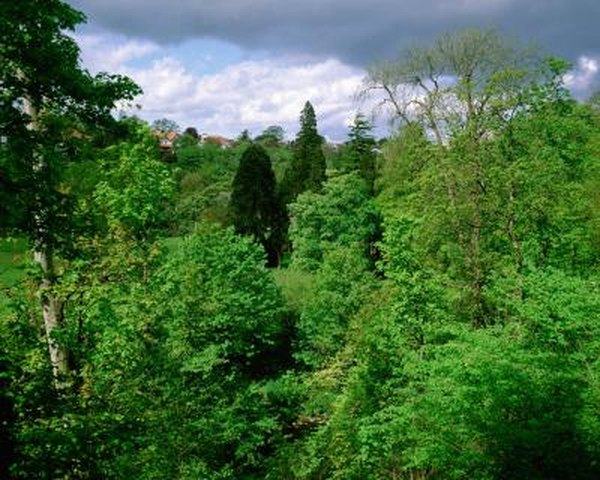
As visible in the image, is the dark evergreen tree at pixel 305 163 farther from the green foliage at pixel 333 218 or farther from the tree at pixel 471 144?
the tree at pixel 471 144

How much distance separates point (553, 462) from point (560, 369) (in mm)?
1848

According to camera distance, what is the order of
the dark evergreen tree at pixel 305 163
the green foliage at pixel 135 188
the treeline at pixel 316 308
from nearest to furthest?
the treeline at pixel 316 308 < the green foliage at pixel 135 188 < the dark evergreen tree at pixel 305 163

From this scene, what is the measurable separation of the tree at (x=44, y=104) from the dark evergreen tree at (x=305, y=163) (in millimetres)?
53548

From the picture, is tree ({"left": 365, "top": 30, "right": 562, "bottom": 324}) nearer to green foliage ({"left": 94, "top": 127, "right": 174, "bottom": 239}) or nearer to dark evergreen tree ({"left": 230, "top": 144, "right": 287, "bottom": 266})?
green foliage ({"left": 94, "top": 127, "right": 174, "bottom": 239})

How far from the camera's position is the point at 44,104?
866cm

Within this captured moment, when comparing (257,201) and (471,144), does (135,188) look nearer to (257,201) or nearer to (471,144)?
(471,144)

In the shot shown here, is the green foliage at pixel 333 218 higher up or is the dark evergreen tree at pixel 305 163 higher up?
the dark evergreen tree at pixel 305 163

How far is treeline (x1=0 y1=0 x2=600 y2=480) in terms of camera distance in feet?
29.6

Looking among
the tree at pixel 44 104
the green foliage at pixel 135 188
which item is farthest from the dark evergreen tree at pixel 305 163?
the tree at pixel 44 104

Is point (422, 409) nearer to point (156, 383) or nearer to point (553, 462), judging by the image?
point (553, 462)

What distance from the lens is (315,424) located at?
95.5ft

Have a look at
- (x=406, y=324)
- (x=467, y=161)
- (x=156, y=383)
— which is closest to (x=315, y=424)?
(x=406, y=324)

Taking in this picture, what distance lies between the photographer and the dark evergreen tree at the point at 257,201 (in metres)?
60.5

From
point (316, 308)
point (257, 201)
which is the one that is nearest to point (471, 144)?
point (316, 308)
